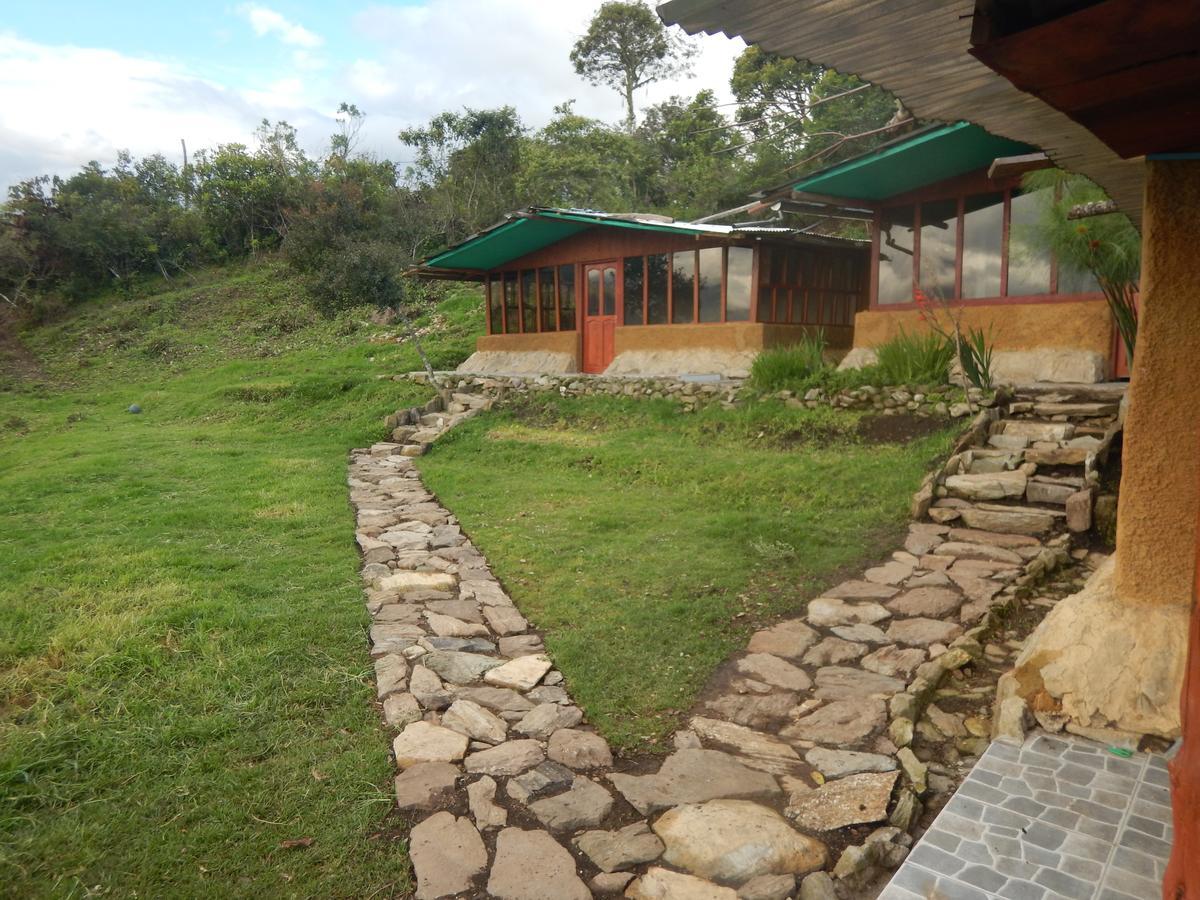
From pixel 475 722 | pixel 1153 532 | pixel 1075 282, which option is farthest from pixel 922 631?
pixel 1075 282

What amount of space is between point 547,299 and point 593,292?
1520 mm

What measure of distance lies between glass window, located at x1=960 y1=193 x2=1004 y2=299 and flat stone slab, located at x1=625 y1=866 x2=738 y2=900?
11.0 m

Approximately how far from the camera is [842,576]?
5613mm

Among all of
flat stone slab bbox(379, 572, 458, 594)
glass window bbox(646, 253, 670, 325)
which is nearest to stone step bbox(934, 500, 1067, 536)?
flat stone slab bbox(379, 572, 458, 594)

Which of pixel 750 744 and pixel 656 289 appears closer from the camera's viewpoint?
pixel 750 744

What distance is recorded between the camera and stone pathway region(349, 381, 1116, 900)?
2.69 meters

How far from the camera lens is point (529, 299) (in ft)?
61.1

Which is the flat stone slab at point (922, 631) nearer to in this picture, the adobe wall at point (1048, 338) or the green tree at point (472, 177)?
the adobe wall at point (1048, 338)

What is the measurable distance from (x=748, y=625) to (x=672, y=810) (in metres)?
1.93

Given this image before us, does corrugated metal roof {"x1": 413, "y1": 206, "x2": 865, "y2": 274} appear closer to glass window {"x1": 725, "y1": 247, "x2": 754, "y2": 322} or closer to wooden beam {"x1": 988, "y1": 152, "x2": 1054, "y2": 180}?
glass window {"x1": 725, "y1": 247, "x2": 754, "y2": 322}

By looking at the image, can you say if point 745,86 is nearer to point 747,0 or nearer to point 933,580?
point 933,580

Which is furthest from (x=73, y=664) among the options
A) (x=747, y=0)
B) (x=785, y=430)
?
(x=785, y=430)

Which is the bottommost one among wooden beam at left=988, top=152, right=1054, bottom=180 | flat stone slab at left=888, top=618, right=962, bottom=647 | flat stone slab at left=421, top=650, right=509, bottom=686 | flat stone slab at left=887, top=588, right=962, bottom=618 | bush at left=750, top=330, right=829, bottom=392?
flat stone slab at left=421, top=650, right=509, bottom=686

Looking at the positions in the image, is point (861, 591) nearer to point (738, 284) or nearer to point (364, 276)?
point (738, 284)
